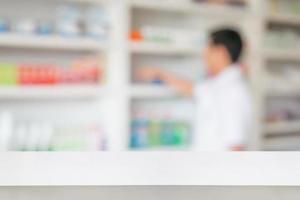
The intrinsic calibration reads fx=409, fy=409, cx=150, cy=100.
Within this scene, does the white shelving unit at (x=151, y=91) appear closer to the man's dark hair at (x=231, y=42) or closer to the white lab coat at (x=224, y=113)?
the white lab coat at (x=224, y=113)

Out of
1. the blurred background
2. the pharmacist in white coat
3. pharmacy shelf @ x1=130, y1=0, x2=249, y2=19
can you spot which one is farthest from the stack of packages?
the pharmacist in white coat

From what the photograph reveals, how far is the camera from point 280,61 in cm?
372

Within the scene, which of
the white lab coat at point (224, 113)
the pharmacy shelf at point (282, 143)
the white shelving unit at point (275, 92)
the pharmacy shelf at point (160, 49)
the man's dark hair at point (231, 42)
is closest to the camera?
the white lab coat at point (224, 113)

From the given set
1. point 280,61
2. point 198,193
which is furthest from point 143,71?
point 198,193

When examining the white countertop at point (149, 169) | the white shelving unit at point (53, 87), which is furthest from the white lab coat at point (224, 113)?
the white countertop at point (149, 169)

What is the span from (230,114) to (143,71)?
935mm

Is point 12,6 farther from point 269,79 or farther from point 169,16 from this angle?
point 269,79

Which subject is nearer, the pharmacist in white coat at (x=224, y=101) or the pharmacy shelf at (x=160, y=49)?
the pharmacist in white coat at (x=224, y=101)

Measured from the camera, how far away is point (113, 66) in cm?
264

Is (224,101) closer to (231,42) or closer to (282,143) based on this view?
(231,42)

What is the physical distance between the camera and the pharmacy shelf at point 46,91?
233 cm

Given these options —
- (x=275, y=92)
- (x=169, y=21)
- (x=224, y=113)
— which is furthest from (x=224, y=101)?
(x=275, y=92)

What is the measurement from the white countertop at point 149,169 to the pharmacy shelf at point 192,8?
7.19ft

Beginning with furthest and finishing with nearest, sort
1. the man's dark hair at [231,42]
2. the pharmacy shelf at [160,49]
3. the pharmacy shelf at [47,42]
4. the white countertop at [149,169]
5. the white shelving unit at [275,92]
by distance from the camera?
the white shelving unit at [275,92], the pharmacy shelf at [160,49], the pharmacy shelf at [47,42], the man's dark hair at [231,42], the white countertop at [149,169]
